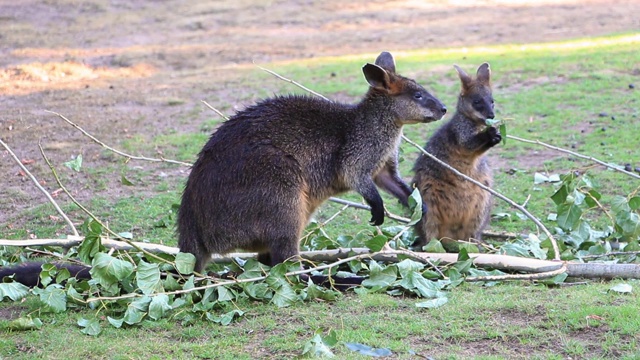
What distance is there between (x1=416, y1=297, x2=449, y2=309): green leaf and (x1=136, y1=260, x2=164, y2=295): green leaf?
55.4 inches

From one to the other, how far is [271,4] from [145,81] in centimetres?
615

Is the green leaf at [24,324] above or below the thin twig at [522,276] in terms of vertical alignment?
below

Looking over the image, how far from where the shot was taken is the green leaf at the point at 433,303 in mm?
4824

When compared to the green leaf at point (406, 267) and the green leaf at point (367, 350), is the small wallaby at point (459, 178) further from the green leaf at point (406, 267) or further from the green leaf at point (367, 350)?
the green leaf at point (367, 350)

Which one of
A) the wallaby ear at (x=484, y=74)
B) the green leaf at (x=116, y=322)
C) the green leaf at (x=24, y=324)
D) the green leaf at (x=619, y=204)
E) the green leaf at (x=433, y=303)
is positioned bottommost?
the green leaf at (x=24, y=324)

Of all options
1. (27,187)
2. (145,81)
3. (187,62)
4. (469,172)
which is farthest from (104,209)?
(187,62)

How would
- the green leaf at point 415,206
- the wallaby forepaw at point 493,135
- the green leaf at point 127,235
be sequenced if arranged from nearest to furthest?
the green leaf at point 415,206 → the green leaf at point 127,235 → the wallaby forepaw at point 493,135

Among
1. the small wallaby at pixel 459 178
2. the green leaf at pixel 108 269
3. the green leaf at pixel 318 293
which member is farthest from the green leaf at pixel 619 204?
the green leaf at pixel 108 269

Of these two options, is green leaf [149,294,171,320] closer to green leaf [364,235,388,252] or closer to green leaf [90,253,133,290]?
green leaf [90,253,133,290]

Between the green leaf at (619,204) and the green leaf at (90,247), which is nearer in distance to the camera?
the green leaf at (90,247)

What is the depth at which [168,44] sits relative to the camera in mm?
13898

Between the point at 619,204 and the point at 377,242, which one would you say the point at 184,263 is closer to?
the point at 377,242

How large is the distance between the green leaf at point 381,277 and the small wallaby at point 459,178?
3.65 ft

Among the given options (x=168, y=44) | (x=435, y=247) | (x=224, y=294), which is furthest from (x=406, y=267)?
(x=168, y=44)
